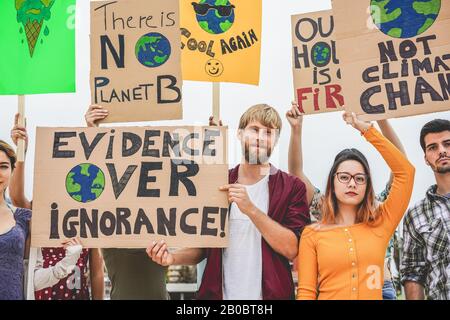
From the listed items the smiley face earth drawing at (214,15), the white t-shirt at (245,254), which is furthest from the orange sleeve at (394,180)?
the smiley face earth drawing at (214,15)

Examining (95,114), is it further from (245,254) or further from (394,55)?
(394,55)

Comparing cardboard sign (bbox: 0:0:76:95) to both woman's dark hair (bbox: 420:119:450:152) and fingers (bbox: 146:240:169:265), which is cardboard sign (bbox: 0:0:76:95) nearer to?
fingers (bbox: 146:240:169:265)

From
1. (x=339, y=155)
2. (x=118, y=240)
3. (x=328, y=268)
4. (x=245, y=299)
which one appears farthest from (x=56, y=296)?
(x=339, y=155)

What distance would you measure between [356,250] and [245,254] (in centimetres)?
51

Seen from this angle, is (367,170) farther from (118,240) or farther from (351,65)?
(118,240)

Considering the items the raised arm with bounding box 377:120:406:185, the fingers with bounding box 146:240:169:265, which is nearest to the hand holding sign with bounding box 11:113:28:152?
the fingers with bounding box 146:240:169:265

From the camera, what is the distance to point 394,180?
2773 mm

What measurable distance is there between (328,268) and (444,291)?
0.57 meters

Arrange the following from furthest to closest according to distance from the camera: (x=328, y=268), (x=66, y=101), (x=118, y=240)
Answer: (x=66, y=101)
(x=118, y=240)
(x=328, y=268)

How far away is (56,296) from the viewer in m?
3.00

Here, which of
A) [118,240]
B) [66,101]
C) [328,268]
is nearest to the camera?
[328,268]

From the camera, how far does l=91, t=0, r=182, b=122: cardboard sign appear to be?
299 centimetres

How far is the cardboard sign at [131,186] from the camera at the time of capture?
114 inches

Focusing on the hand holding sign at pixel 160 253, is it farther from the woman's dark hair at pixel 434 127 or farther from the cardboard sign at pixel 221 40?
the woman's dark hair at pixel 434 127
